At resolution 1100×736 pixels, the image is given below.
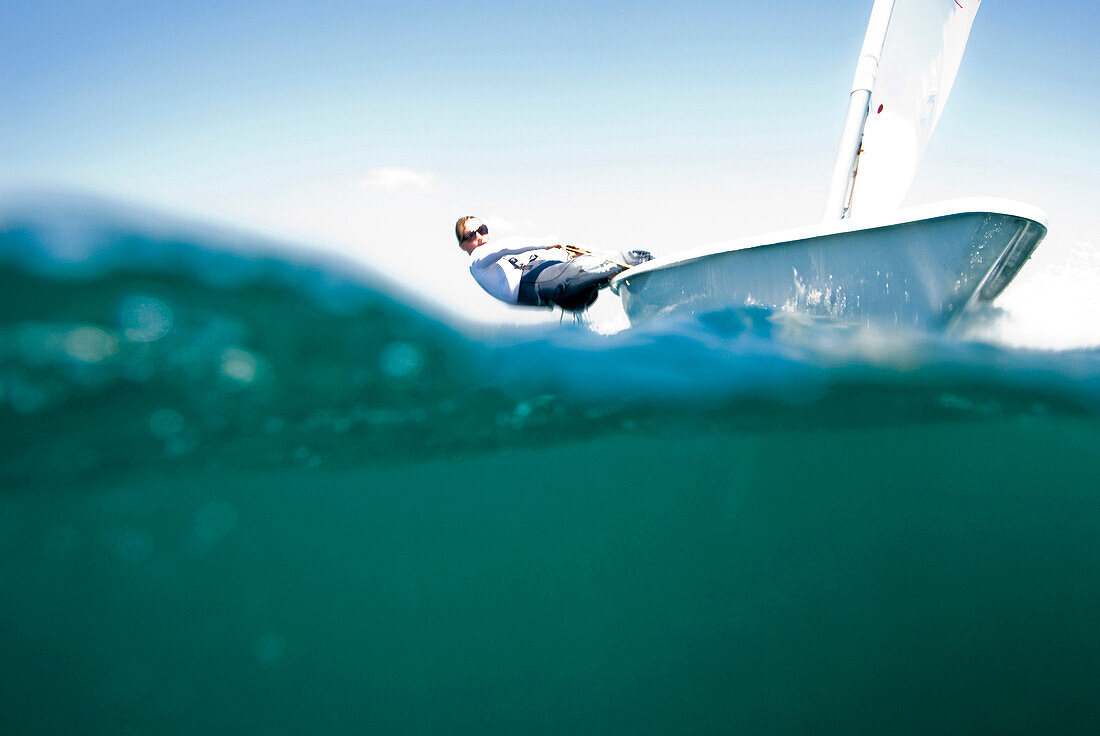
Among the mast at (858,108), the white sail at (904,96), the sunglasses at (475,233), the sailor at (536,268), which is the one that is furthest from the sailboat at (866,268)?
the white sail at (904,96)

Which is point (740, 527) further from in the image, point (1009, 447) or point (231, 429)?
point (231, 429)

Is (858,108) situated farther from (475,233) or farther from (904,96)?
(475,233)

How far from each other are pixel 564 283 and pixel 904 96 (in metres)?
6.08

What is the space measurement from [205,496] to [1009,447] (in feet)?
30.8

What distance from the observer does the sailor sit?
213 inches

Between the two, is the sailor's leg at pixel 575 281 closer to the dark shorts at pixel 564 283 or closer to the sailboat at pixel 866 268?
the dark shorts at pixel 564 283

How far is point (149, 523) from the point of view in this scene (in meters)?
4.35

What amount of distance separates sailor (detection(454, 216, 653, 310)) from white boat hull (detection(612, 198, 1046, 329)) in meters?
1.14

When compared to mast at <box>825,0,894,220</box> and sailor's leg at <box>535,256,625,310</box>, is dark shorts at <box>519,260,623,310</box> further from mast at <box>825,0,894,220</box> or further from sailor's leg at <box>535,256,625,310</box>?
mast at <box>825,0,894,220</box>

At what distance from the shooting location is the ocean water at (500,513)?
347 cm

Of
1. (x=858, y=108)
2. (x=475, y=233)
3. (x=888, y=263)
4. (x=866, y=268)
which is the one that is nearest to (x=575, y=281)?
(x=475, y=233)

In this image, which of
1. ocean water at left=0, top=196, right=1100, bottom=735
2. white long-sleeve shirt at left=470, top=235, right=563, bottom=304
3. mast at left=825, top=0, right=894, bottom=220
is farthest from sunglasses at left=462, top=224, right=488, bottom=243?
mast at left=825, top=0, right=894, bottom=220

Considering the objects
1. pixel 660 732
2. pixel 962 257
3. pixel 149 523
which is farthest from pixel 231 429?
pixel 660 732

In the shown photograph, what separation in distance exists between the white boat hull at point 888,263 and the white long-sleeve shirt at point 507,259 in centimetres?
174
